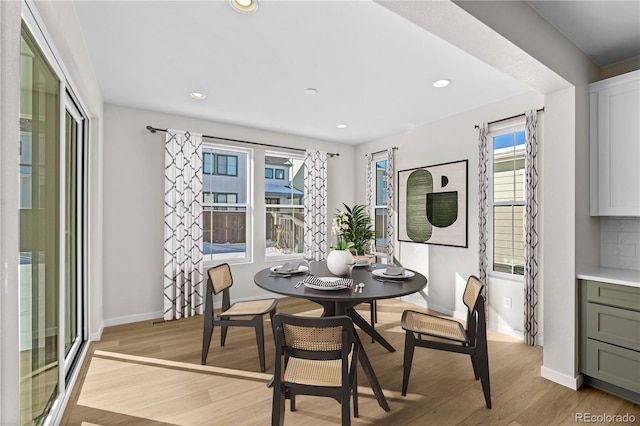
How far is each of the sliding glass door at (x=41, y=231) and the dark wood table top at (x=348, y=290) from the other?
1.29 meters

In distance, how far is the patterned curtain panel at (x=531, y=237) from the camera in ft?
10.4

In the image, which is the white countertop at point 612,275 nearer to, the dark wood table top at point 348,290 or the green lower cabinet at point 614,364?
the green lower cabinet at point 614,364

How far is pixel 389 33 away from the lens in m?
2.19

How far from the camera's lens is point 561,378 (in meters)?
2.42

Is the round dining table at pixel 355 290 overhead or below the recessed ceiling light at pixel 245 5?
below

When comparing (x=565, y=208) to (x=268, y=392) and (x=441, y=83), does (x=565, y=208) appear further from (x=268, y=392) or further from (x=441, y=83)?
(x=268, y=392)

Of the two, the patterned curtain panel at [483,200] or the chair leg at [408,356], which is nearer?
the chair leg at [408,356]

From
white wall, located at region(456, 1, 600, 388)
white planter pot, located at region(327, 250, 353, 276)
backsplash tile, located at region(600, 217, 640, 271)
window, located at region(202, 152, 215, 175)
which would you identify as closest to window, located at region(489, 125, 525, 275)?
backsplash tile, located at region(600, 217, 640, 271)

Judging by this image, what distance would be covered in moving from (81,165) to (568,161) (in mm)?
4280

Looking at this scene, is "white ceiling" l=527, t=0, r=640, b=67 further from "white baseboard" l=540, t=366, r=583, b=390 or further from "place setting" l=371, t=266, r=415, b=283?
"white baseboard" l=540, t=366, r=583, b=390

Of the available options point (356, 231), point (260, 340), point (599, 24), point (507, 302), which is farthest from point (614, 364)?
point (356, 231)

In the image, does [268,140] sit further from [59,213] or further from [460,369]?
[460,369]

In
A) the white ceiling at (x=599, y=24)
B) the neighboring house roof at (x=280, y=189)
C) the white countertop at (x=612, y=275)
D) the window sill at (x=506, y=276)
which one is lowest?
the window sill at (x=506, y=276)

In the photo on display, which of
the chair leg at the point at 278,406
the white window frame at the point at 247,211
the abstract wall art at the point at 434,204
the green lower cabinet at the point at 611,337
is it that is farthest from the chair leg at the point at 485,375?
the white window frame at the point at 247,211
